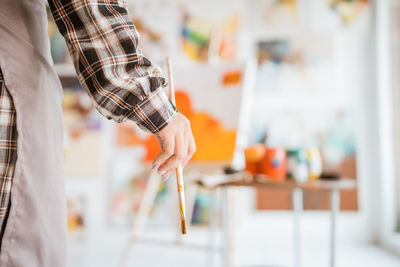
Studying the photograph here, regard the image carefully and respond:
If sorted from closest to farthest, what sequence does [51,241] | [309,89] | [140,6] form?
[51,241], [309,89], [140,6]

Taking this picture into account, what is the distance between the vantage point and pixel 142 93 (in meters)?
0.56

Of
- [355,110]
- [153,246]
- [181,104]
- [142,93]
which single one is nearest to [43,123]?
[142,93]

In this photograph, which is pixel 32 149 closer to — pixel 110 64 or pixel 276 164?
pixel 110 64

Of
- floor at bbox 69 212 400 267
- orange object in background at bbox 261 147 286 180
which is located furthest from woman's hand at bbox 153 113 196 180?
floor at bbox 69 212 400 267

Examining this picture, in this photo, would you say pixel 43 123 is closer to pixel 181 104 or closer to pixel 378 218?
pixel 181 104

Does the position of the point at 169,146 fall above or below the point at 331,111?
below

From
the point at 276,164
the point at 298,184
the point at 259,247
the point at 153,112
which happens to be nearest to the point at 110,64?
the point at 153,112

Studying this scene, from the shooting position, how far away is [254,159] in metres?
1.48

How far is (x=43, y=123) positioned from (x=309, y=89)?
244 centimetres

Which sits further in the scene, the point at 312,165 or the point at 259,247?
the point at 259,247

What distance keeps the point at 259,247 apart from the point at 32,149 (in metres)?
2.24

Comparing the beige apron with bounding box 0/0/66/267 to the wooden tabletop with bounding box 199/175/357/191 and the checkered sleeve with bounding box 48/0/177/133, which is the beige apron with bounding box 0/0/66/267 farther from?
the wooden tabletop with bounding box 199/175/357/191

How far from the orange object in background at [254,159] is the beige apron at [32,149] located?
101 centimetres

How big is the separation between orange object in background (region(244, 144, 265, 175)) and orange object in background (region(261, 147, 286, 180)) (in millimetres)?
56
